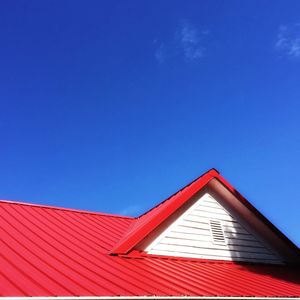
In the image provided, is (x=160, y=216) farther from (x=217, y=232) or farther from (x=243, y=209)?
(x=243, y=209)

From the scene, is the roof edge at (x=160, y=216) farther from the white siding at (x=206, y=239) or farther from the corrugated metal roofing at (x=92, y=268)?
the white siding at (x=206, y=239)

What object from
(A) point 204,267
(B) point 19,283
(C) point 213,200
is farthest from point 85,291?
(C) point 213,200

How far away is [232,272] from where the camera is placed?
9273mm

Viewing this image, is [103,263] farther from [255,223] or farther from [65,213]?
[255,223]

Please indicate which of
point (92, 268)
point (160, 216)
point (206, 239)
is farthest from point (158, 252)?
point (92, 268)

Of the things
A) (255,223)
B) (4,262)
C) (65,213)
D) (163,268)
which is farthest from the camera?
(255,223)

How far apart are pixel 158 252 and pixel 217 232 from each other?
2221mm

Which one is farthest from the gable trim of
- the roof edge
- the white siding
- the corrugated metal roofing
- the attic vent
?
the attic vent

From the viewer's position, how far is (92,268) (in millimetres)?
6949

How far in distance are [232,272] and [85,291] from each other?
4751 millimetres

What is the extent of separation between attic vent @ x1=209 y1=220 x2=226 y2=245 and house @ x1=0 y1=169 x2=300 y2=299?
0.11 feet

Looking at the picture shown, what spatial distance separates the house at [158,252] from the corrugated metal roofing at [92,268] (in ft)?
0.06

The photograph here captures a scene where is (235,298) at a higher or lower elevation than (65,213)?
lower

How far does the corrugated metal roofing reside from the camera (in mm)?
5852
